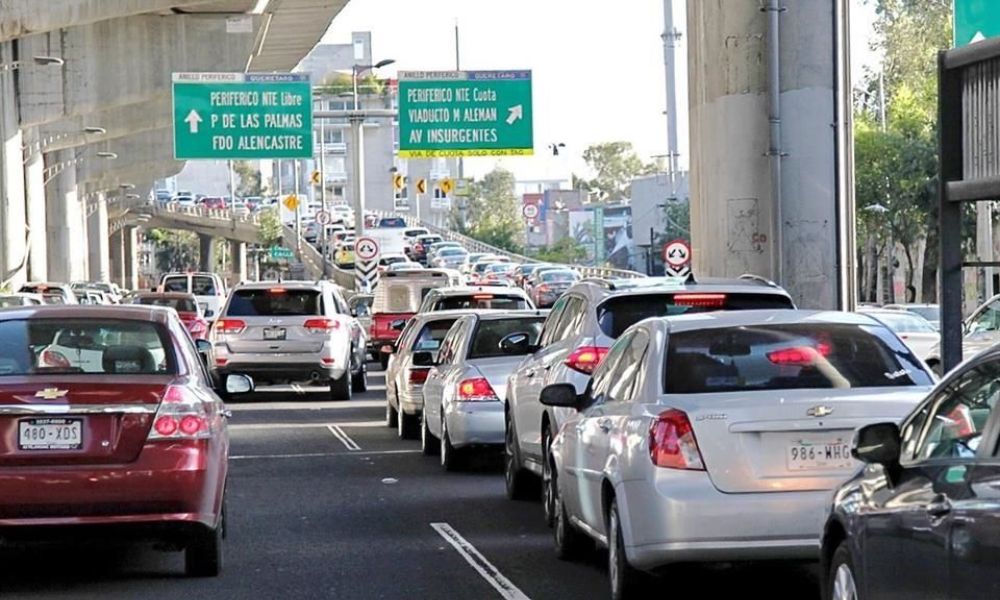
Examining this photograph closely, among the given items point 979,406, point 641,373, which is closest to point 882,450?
point 979,406

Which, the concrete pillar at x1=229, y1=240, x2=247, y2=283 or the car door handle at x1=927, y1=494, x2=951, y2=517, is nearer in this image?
the car door handle at x1=927, y1=494, x2=951, y2=517

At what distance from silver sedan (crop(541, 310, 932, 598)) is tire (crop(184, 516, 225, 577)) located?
2228 millimetres

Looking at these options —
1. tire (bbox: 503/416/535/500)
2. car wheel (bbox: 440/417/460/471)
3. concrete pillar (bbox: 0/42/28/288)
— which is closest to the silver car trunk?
tire (bbox: 503/416/535/500)

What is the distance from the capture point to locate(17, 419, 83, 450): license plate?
Answer: 10352mm

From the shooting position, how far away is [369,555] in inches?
484

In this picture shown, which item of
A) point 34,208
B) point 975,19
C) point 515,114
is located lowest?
point 34,208

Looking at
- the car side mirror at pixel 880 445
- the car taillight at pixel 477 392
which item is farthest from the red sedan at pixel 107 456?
the car taillight at pixel 477 392

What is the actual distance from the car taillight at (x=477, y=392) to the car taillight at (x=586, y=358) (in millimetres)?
3757

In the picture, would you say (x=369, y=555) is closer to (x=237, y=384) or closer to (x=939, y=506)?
(x=237, y=384)

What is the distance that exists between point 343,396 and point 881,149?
1321 inches

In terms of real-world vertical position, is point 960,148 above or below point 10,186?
below

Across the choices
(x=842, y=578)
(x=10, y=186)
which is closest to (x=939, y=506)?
(x=842, y=578)

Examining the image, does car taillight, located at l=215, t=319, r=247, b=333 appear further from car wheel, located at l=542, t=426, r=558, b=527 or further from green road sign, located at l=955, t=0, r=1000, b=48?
car wheel, located at l=542, t=426, r=558, b=527

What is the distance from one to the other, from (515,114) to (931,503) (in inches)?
1536
